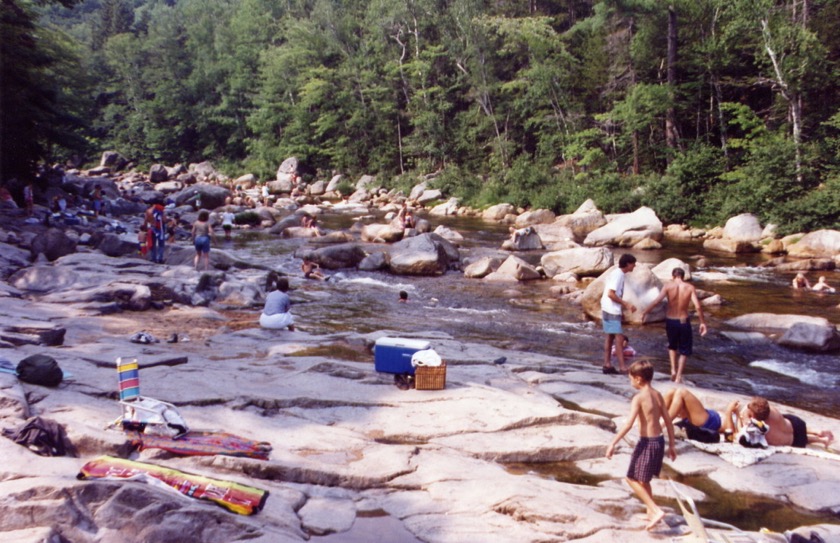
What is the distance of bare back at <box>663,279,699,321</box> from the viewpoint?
927 cm

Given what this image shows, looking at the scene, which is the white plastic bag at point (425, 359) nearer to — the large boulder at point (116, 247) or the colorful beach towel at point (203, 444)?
the colorful beach towel at point (203, 444)

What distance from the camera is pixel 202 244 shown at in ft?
54.2

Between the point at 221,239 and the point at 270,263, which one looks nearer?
the point at 270,263

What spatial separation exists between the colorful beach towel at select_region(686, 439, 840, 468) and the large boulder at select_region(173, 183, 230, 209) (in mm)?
31602

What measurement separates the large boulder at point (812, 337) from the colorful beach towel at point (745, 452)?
207 inches

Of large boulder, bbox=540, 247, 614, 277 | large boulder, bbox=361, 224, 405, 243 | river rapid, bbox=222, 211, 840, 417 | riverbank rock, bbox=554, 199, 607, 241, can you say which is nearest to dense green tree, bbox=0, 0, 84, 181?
river rapid, bbox=222, 211, 840, 417

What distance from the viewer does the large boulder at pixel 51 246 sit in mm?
17031

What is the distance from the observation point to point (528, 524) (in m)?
5.05

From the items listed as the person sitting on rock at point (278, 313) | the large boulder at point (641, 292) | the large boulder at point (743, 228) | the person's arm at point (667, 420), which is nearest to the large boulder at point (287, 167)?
the large boulder at point (743, 228)

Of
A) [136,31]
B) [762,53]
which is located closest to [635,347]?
[762,53]

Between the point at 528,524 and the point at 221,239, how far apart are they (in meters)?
22.3

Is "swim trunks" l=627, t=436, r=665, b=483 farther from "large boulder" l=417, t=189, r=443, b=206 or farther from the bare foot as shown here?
"large boulder" l=417, t=189, r=443, b=206

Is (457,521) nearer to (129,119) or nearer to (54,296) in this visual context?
(54,296)

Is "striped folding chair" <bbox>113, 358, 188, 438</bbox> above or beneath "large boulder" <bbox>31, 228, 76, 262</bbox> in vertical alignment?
beneath
